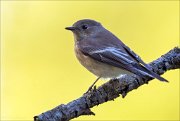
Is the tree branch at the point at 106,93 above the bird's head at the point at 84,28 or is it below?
below

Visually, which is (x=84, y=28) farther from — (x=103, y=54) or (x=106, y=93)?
(x=106, y=93)

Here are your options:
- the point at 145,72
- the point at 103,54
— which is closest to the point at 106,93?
the point at 145,72

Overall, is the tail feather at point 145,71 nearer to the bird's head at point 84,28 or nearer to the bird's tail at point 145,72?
the bird's tail at point 145,72

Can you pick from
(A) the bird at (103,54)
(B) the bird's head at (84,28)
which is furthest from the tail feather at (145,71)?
(B) the bird's head at (84,28)

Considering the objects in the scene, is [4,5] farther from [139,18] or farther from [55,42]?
[139,18]

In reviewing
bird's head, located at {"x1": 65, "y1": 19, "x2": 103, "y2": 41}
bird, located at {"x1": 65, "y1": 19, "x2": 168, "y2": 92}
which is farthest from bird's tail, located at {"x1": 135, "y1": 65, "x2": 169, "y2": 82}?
bird's head, located at {"x1": 65, "y1": 19, "x2": 103, "y2": 41}
